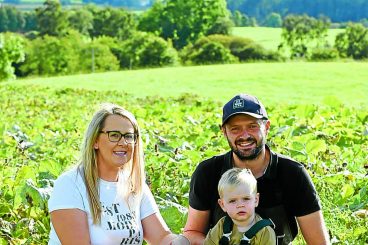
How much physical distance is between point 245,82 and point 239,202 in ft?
87.6

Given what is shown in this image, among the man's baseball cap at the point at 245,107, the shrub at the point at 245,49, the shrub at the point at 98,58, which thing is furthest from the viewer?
the shrub at the point at 98,58

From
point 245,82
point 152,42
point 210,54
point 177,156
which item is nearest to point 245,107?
point 177,156

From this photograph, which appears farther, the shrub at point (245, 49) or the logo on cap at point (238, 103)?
the shrub at point (245, 49)

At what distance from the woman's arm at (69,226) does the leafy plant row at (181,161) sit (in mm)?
1240

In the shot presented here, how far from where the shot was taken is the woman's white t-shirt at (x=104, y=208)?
4125 millimetres

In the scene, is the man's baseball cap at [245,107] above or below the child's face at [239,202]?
above

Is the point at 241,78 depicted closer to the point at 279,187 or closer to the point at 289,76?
the point at 289,76

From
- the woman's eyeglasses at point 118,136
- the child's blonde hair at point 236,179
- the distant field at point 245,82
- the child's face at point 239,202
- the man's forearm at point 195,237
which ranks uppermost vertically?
the woman's eyeglasses at point 118,136

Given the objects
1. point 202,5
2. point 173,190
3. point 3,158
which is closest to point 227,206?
point 173,190

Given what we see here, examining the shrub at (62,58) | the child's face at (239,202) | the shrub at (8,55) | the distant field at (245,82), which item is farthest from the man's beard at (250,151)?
the shrub at (62,58)

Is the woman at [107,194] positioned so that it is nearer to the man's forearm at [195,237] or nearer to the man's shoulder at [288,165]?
the man's forearm at [195,237]

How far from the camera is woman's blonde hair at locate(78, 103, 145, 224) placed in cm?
417

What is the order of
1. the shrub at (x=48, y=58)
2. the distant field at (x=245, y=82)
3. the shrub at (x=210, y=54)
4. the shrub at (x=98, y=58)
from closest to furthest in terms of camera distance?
the distant field at (x=245, y=82) < the shrub at (x=210, y=54) < the shrub at (x=98, y=58) < the shrub at (x=48, y=58)

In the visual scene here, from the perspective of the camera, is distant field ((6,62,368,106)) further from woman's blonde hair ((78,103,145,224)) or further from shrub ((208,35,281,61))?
shrub ((208,35,281,61))
